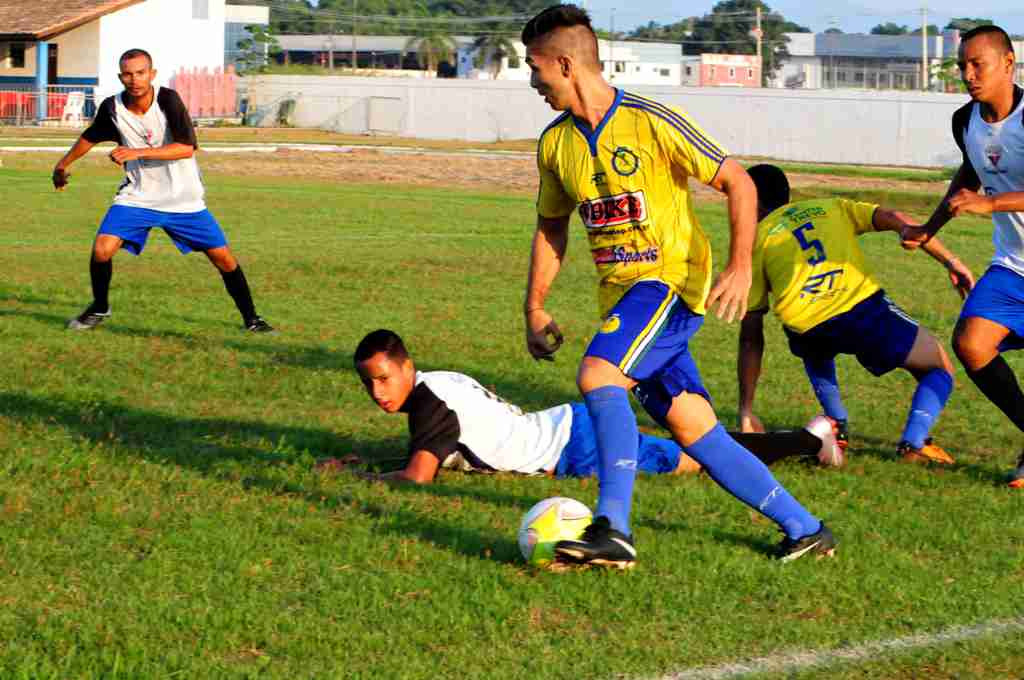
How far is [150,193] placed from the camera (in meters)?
12.2

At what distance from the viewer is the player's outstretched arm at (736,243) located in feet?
17.8

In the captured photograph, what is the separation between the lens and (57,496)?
6.72m

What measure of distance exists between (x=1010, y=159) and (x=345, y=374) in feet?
15.7

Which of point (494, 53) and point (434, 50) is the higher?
point (434, 50)

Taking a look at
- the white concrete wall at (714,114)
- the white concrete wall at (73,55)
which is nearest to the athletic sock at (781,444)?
the white concrete wall at (714,114)

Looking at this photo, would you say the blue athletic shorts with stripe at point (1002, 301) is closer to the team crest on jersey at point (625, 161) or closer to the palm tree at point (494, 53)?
the team crest on jersey at point (625, 161)

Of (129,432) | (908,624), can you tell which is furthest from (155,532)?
(908,624)

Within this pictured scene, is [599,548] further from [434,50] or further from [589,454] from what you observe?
[434,50]

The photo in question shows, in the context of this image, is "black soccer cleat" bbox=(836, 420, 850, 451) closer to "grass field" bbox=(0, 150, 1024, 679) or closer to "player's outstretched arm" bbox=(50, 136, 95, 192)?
"grass field" bbox=(0, 150, 1024, 679)

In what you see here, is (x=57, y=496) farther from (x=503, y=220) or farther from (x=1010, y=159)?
(x=503, y=220)

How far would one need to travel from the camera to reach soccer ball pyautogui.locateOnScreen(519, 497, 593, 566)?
565cm

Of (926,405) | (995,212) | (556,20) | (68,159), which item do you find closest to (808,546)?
(995,212)

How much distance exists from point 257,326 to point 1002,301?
257 inches

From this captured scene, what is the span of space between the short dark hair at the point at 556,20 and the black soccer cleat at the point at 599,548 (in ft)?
6.07
